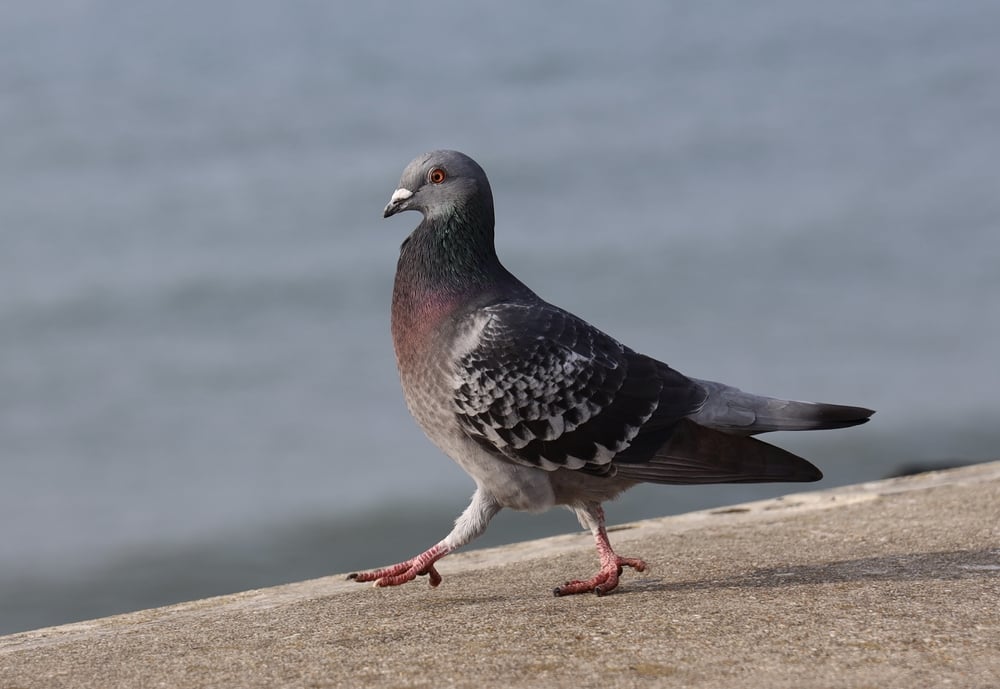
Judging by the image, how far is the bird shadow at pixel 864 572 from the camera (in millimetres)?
5594

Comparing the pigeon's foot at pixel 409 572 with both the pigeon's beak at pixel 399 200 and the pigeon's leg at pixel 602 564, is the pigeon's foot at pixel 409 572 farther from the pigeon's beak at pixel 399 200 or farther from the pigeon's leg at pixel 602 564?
the pigeon's beak at pixel 399 200

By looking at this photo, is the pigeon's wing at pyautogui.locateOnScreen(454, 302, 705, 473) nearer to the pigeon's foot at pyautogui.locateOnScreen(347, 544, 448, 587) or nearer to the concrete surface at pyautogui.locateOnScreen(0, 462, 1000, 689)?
the pigeon's foot at pyautogui.locateOnScreen(347, 544, 448, 587)

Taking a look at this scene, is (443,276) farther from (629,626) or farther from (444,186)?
(629,626)

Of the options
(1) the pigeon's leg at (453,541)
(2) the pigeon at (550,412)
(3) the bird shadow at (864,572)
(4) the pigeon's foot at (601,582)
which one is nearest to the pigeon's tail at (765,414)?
(2) the pigeon at (550,412)

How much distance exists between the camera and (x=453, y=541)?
5746mm

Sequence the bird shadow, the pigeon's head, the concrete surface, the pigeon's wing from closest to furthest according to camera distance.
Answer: the concrete surface, the bird shadow, the pigeon's wing, the pigeon's head

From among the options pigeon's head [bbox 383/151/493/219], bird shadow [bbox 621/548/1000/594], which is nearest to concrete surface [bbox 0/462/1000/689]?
bird shadow [bbox 621/548/1000/594]

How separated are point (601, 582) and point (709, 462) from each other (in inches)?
29.8

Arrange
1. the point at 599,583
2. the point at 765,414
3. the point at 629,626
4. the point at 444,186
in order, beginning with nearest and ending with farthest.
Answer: the point at 629,626 → the point at 599,583 → the point at 765,414 → the point at 444,186

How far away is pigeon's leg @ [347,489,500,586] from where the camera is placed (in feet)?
18.9

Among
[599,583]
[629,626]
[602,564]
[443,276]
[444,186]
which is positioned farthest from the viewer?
[444,186]

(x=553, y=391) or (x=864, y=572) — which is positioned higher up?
(x=553, y=391)

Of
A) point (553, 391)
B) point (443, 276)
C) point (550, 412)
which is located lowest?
point (550, 412)

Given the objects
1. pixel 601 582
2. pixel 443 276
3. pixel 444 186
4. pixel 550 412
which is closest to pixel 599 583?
pixel 601 582
